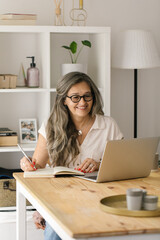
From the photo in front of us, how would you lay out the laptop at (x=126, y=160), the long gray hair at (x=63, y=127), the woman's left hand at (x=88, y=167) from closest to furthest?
the laptop at (x=126, y=160), the woman's left hand at (x=88, y=167), the long gray hair at (x=63, y=127)

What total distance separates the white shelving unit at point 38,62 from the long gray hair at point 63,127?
30.0 inches

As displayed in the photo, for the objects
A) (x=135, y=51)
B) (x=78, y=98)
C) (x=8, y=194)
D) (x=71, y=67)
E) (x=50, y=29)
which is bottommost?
(x=8, y=194)

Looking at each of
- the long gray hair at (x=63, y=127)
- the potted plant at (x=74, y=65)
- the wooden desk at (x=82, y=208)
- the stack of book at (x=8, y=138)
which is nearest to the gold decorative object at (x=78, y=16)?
the potted plant at (x=74, y=65)

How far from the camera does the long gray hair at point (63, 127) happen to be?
2766 mm

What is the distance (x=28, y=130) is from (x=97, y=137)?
3.31ft

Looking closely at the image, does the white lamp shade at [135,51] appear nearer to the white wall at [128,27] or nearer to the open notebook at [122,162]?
the white wall at [128,27]

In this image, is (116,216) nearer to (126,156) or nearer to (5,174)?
(126,156)

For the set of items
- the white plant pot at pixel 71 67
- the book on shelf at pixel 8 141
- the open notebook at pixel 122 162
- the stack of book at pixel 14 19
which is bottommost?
the book on shelf at pixel 8 141

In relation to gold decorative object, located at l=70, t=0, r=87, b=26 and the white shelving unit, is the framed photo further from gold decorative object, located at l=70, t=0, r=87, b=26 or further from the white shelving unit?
gold decorative object, located at l=70, t=0, r=87, b=26

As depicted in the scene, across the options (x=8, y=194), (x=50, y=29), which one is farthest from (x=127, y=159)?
(x=50, y=29)

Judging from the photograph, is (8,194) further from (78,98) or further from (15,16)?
(15,16)

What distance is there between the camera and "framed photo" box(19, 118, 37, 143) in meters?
3.75

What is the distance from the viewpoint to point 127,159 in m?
2.31

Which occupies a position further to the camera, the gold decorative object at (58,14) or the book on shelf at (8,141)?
the gold decorative object at (58,14)
